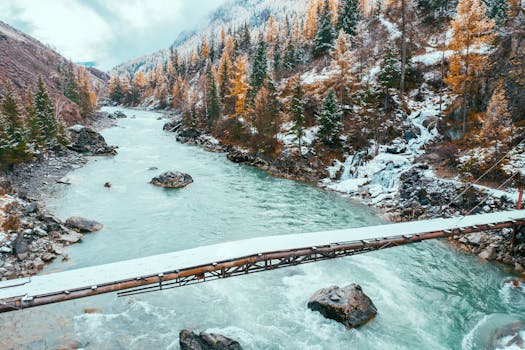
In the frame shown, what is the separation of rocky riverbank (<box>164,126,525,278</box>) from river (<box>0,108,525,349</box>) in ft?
4.79

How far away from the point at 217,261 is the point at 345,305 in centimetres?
664

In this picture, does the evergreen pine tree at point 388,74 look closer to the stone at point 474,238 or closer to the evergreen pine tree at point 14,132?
the stone at point 474,238

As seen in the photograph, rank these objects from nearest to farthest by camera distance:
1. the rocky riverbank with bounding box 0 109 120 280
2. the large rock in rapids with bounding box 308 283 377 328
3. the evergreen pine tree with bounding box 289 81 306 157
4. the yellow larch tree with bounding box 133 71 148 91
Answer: the large rock in rapids with bounding box 308 283 377 328 → the rocky riverbank with bounding box 0 109 120 280 → the evergreen pine tree with bounding box 289 81 306 157 → the yellow larch tree with bounding box 133 71 148 91

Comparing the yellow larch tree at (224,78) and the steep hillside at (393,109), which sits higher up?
the yellow larch tree at (224,78)

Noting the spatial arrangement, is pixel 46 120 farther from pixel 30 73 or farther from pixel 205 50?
pixel 205 50

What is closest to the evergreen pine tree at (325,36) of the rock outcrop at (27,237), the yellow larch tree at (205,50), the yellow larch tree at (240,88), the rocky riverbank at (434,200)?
the yellow larch tree at (240,88)

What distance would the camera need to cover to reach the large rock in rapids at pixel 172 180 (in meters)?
36.7

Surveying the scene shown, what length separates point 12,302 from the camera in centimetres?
1140

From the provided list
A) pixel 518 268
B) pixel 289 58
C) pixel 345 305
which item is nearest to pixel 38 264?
pixel 345 305

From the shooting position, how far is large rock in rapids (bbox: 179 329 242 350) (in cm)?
1277

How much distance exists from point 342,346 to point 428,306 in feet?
20.4

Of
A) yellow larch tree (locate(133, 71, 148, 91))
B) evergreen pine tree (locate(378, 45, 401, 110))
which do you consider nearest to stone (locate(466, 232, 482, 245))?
evergreen pine tree (locate(378, 45, 401, 110))

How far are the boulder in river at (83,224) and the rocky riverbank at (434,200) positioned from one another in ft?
80.2

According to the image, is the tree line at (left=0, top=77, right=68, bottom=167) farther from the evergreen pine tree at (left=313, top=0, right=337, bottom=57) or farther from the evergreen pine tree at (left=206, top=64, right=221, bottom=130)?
the evergreen pine tree at (left=313, top=0, right=337, bottom=57)
